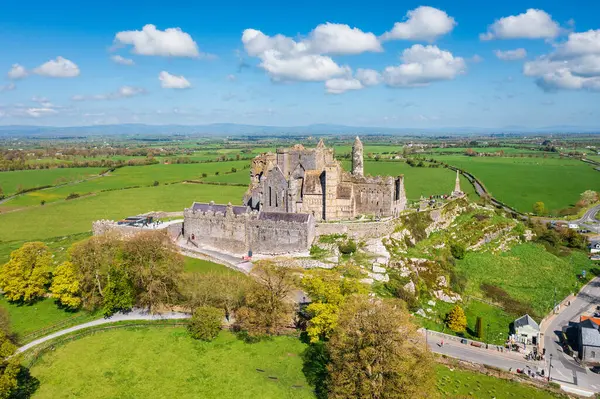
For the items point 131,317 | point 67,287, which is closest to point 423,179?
point 131,317

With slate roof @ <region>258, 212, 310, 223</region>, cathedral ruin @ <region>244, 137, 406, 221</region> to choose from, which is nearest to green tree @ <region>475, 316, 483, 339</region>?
cathedral ruin @ <region>244, 137, 406, 221</region>

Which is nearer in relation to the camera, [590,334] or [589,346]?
[589,346]

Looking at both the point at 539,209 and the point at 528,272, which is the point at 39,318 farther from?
the point at 539,209

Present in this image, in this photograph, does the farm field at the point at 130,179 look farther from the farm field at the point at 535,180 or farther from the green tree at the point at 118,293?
the farm field at the point at 535,180

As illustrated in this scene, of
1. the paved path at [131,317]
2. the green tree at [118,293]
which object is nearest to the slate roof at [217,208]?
the green tree at [118,293]

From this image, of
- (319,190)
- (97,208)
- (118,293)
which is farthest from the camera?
(97,208)

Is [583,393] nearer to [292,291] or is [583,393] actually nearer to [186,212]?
[292,291]
